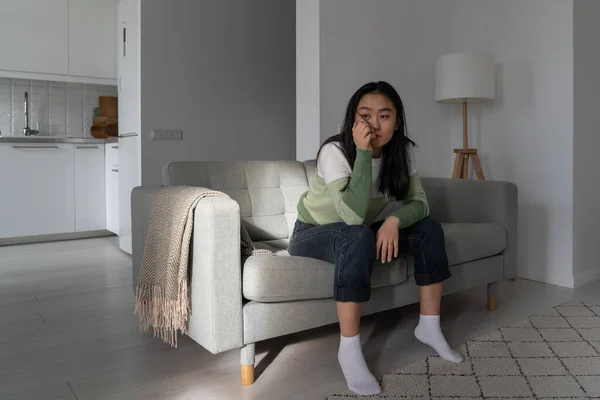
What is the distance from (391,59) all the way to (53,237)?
3.36 meters

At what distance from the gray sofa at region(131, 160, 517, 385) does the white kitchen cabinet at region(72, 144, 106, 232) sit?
2.97 metres

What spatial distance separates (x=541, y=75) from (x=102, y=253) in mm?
3348

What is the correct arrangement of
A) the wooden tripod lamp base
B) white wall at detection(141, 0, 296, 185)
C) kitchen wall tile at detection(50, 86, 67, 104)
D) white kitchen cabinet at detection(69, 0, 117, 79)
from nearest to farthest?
the wooden tripod lamp base, white wall at detection(141, 0, 296, 185), white kitchen cabinet at detection(69, 0, 117, 79), kitchen wall tile at detection(50, 86, 67, 104)

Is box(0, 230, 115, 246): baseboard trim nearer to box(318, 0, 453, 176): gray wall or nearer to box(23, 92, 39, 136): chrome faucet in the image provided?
box(23, 92, 39, 136): chrome faucet

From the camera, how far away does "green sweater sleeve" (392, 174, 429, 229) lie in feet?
6.13

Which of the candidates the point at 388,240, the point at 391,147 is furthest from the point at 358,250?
the point at 391,147

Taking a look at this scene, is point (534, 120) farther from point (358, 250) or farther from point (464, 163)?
point (358, 250)

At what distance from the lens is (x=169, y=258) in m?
1.74

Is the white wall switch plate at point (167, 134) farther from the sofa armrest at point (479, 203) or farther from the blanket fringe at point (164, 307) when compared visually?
the blanket fringe at point (164, 307)

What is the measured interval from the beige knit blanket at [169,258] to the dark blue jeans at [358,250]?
0.18 metres

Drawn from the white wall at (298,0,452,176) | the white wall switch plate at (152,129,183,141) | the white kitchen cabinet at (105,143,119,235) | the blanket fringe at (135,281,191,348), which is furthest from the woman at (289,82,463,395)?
the white kitchen cabinet at (105,143,119,235)

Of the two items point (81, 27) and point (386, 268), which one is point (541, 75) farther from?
point (81, 27)

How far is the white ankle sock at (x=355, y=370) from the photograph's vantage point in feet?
5.38

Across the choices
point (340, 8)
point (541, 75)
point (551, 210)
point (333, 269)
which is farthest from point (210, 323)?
Answer: point (541, 75)
